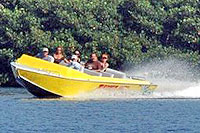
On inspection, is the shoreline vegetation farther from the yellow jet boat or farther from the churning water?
the yellow jet boat

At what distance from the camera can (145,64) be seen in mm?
49750

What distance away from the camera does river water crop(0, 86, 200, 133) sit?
27609 mm

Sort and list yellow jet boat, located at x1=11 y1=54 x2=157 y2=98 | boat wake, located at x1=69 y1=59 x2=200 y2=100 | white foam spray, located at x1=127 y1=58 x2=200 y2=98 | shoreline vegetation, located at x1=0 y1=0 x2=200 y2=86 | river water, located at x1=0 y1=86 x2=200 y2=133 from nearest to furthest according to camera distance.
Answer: river water, located at x1=0 y1=86 x2=200 y2=133 < yellow jet boat, located at x1=11 y1=54 x2=157 y2=98 < boat wake, located at x1=69 y1=59 x2=200 y2=100 < white foam spray, located at x1=127 y1=58 x2=200 y2=98 < shoreline vegetation, located at x1=0 y1=0 x2=200 y2=86

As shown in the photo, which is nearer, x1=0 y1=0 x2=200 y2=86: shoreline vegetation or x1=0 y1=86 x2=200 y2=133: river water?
x1=0 y1=86 x2=200 y2=133: river water

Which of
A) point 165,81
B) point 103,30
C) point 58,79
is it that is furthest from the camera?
point 103,30

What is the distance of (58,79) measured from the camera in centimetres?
3569

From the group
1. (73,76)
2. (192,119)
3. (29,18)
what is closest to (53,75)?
(73,76)

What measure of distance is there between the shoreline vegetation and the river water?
11.2m

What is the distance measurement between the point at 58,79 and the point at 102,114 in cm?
511

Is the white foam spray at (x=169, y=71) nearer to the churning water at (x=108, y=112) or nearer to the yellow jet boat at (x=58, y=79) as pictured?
the churning water at (x=108, y=112)

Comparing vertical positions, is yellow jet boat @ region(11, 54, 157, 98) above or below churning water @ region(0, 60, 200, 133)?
above

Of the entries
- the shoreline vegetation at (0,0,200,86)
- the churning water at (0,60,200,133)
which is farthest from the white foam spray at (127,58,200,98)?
the churning water at (0,60,200,133)

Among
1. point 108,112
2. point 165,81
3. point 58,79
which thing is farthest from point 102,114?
point 165,81

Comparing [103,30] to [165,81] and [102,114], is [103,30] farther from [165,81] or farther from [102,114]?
[102,114]
